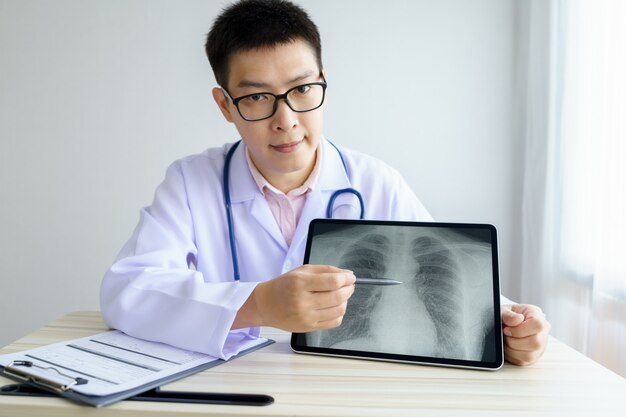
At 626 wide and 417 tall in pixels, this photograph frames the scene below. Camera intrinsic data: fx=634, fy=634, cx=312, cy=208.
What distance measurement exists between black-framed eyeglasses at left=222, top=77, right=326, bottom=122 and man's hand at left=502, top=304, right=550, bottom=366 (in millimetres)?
583

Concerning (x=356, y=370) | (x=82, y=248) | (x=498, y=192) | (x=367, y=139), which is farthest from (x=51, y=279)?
(x=356, y=370)

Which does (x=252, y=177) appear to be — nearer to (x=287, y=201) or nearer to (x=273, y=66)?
(x=287, y=201)

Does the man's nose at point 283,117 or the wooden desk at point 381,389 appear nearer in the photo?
the wooden desk at point 381,389

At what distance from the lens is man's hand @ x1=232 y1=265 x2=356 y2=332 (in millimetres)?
951

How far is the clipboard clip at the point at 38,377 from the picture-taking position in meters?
0.82

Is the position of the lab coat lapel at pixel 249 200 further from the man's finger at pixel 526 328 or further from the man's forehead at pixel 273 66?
the man's finger at pixel 526 328

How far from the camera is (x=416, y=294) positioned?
105 cm

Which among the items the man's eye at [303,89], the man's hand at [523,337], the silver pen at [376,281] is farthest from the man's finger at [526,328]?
the man's eye at [303,89]

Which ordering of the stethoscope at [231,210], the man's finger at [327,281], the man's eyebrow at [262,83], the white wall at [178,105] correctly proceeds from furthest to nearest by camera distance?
the white wall at [178,105]
the stethoscope at [231,210]
the man's eyebrow at [262,83]
the man's finger at [327,281]

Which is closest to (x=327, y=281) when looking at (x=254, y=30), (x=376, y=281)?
(x=376, y=281)

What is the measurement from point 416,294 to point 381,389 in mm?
218

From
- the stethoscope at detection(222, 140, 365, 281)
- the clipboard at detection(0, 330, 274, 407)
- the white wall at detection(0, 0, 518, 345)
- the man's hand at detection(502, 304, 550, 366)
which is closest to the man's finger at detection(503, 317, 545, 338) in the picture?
the man's hand at detection(502, 304, 550, 366)

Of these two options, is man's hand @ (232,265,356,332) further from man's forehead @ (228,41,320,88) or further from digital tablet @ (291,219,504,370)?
man's forehead @ (228,41,320,88)

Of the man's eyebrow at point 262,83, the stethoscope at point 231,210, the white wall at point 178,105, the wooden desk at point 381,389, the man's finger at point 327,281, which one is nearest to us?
the wooden desk at point 381,389
